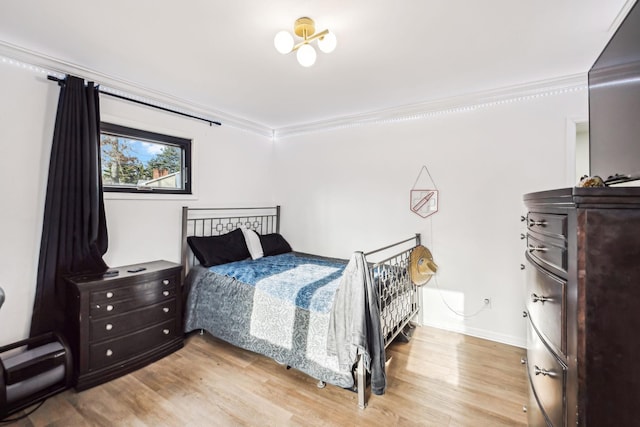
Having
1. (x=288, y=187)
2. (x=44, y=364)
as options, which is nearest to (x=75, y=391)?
(x=44, y=364)

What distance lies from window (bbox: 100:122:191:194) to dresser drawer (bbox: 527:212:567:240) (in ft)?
10.1

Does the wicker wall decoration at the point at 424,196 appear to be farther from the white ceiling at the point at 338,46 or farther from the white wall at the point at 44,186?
the white wall at the point at 44,186

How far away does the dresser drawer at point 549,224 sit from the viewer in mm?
932

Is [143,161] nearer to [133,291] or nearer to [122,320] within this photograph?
[133,291]

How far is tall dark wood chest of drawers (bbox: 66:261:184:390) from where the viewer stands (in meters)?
2.03

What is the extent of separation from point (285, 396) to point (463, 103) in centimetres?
301

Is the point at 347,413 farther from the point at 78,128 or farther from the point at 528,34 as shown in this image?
the point at 78,128

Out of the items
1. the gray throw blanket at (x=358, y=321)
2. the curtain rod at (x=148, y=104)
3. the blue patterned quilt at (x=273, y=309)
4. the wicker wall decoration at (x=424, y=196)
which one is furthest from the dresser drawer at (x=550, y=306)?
the curtain rod at (x=148, y=104)

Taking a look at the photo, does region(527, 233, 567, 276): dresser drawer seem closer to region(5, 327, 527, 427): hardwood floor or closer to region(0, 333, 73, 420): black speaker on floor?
region(5, 327, 527, 427): hardwood floor

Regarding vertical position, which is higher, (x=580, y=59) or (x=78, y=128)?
(x=580, y=59)

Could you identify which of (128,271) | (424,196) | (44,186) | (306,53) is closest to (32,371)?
(128,271)

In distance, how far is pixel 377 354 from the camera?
187 centimetres

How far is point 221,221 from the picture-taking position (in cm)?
348

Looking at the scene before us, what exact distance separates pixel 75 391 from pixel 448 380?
2.67 m
